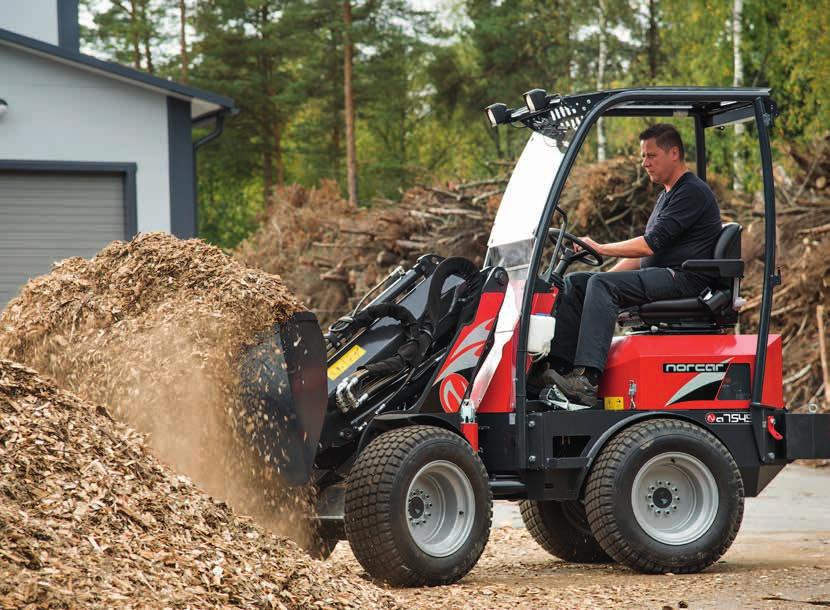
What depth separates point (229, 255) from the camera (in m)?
7.31

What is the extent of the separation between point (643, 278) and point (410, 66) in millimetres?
33511

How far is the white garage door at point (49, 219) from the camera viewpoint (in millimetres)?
16938

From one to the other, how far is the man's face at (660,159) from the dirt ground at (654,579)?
2365mm

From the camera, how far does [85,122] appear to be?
17109mm

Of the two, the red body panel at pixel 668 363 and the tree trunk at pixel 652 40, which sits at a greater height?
the tree trunk at pixel 652 40

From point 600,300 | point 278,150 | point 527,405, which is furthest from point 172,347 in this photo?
point 278,150

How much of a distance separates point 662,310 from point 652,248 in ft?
1.23

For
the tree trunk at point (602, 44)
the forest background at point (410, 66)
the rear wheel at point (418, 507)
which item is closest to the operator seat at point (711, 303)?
the rear wheel at point (418, 507)

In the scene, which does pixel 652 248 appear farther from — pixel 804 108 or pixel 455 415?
pixel 804 108

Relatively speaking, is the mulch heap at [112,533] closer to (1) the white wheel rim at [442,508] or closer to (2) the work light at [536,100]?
(1) the white wheel rim at [442,508]

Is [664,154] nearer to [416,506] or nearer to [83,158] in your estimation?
[416,506]

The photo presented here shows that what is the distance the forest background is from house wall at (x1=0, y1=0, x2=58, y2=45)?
14.9 meters

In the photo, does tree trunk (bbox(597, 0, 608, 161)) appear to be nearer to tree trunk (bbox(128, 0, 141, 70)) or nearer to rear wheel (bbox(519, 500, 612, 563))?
tree trunk (bbox(128, 0, 141, 70))

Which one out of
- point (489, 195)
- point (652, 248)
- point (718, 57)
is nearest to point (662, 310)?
point (652, 248)
